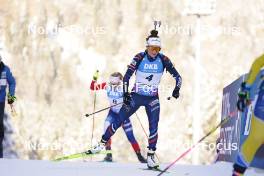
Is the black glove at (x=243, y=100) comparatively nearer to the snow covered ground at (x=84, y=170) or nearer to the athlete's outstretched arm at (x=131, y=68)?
the snow covered ground at (x=84, y=170)

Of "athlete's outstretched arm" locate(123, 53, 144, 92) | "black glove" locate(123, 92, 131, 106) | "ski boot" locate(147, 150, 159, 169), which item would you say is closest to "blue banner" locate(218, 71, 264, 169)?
"ski boot" locate(147, 150, 159, 169)

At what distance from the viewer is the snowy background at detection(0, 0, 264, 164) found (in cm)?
2241

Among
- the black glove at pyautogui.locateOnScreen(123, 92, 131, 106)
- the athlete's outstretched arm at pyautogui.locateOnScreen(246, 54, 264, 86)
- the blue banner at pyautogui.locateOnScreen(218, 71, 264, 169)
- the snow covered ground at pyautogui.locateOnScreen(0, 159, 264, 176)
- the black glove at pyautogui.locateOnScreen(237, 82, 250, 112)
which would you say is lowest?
the snow covered ground at pyautogui.locateOnScreen(0, 159, 264, 176)

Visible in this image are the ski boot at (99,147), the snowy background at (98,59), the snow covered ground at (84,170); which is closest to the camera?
the snow covered ground at (84,170)

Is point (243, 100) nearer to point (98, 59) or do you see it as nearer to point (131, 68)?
point (131, 68)

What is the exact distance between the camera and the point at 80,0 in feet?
80.0

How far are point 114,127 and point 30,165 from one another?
4.20ft

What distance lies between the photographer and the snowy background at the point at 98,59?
73.5ft

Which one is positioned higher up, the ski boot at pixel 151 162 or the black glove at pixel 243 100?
the black glove at pixel 243 100

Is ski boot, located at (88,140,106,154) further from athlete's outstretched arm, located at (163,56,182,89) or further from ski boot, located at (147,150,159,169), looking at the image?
athlete's outstretched arm, located at (163,56,182,89)

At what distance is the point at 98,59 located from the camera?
74.9 feet

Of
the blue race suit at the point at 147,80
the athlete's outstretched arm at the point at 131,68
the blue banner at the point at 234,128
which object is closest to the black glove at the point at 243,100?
the blue banner at the point at 234,128

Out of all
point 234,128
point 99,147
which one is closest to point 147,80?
point 99,147

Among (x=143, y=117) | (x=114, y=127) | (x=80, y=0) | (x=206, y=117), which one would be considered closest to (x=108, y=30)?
(x=80, y=0)
